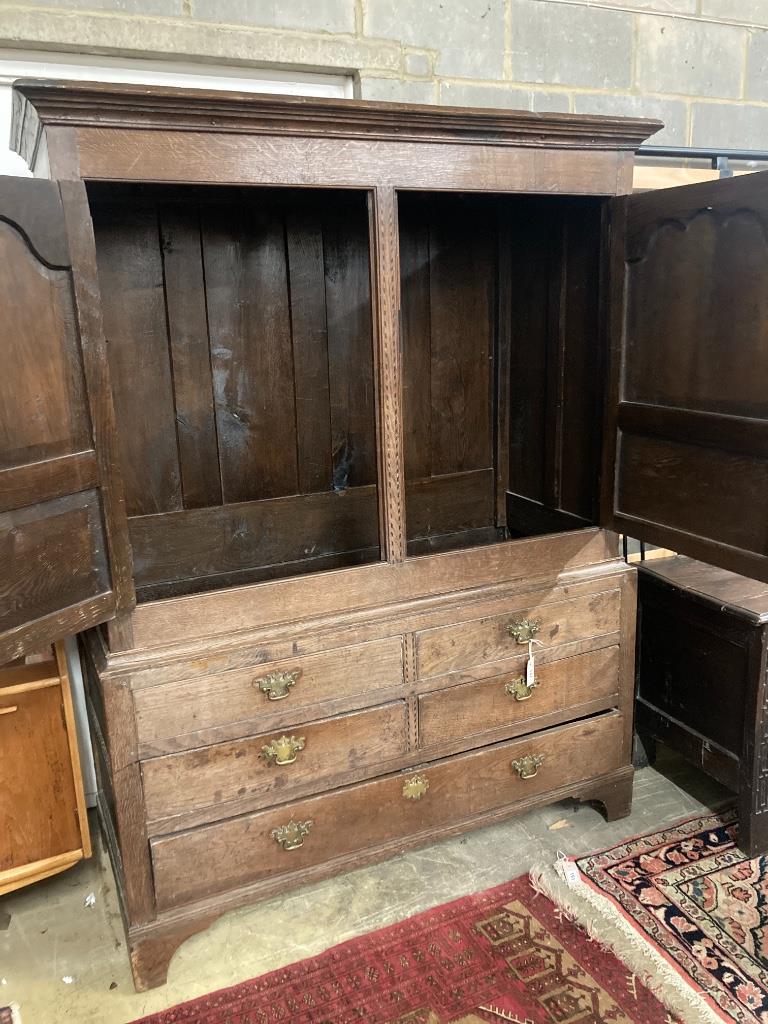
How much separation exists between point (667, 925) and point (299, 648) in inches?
39.7

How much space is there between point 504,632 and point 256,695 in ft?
1.94

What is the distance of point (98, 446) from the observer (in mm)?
1324

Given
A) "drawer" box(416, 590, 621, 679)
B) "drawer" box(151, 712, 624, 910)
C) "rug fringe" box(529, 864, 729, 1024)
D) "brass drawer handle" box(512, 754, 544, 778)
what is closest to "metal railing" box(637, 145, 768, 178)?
"drawer" box(416, 590, 621, 679)

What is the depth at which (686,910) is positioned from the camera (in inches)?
67.1

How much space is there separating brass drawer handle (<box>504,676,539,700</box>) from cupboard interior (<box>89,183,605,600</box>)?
452mm

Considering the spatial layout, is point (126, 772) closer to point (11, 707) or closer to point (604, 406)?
point (11, 707)

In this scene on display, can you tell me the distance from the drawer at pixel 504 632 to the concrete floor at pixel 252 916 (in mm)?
525

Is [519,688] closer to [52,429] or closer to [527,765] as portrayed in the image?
[527,765]

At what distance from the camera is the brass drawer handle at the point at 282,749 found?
5.26 ft

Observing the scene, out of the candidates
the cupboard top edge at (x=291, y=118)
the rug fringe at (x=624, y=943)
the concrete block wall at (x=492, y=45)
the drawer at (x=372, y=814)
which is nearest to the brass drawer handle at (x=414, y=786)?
the drawer at (x=372, y=814)

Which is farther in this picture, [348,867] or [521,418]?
[521,418]

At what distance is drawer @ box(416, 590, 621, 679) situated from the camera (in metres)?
1.72

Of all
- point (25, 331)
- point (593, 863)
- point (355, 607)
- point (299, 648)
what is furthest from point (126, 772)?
point (593, 863)

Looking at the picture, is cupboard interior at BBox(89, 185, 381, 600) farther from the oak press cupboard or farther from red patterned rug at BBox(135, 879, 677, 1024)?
red patterned rug at BBox(135, 879, 677, 1024)
